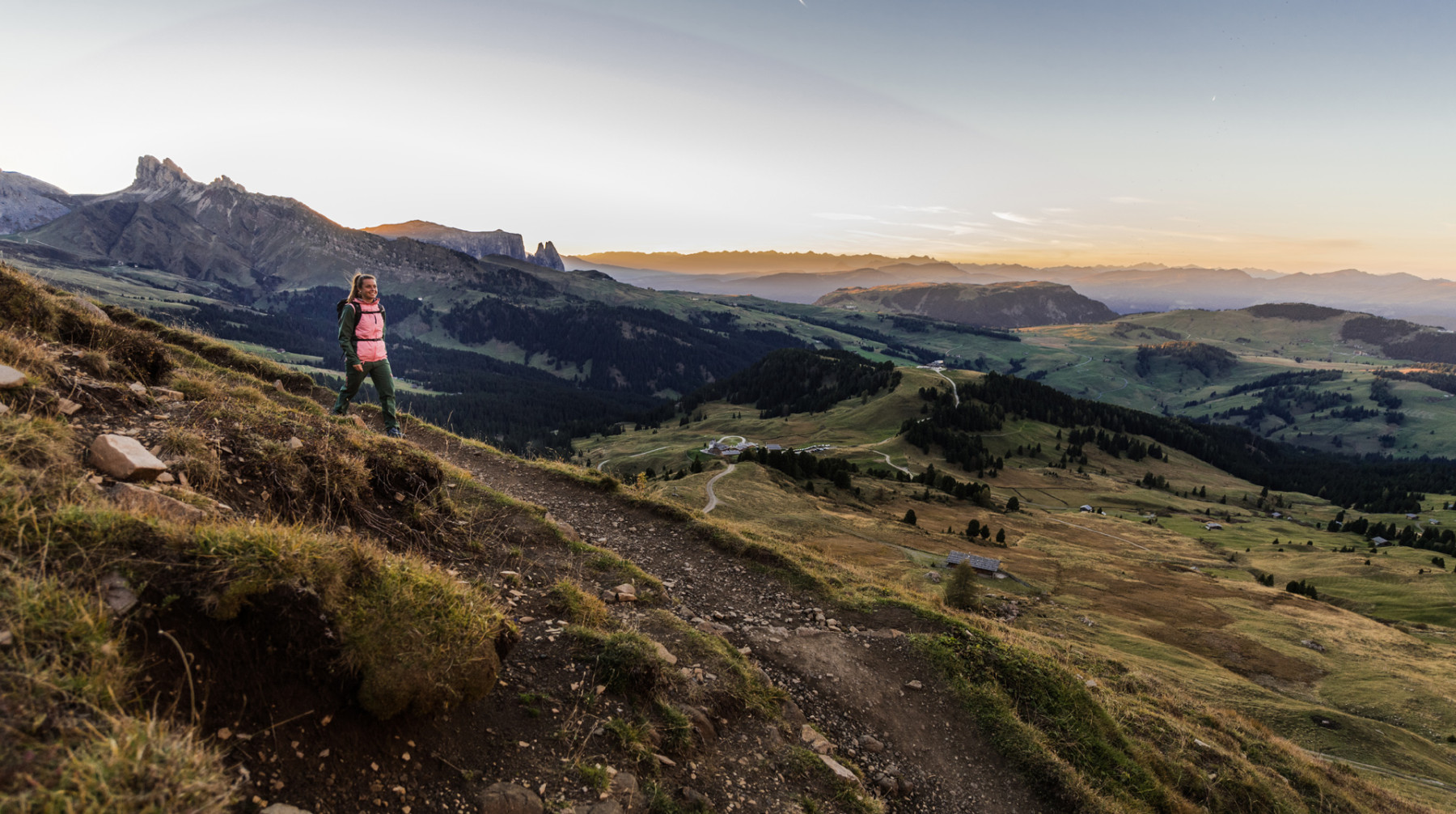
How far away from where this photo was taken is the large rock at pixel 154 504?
653 cm

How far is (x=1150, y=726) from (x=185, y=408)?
2537cm

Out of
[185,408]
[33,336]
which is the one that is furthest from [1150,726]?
[33,336]

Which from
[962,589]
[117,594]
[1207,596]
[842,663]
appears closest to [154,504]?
[117,594]

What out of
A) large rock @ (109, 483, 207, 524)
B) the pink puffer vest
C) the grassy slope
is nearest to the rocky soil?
large rock @ (109, 483, 207, 524)

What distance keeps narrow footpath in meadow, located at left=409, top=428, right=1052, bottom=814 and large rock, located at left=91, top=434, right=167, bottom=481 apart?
1007 centimetres

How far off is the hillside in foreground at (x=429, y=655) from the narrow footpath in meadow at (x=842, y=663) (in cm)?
7

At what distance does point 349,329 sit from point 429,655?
1270 centimetres

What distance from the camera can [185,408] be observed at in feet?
35.1

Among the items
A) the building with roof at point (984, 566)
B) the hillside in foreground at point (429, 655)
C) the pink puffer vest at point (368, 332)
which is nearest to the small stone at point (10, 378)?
the hillside in foreground at point (429, 655)

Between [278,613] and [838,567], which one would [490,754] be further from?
[838,567]

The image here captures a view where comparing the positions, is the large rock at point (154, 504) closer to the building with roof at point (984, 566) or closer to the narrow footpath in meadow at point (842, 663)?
the narrow footpath in meadow at point (842, 663)

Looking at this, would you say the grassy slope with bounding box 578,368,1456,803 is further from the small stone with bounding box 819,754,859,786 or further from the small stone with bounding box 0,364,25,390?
the small stone with bounding box 0,364,25,390

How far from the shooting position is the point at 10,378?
27.4 ft

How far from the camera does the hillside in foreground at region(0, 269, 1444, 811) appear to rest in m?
4.74
